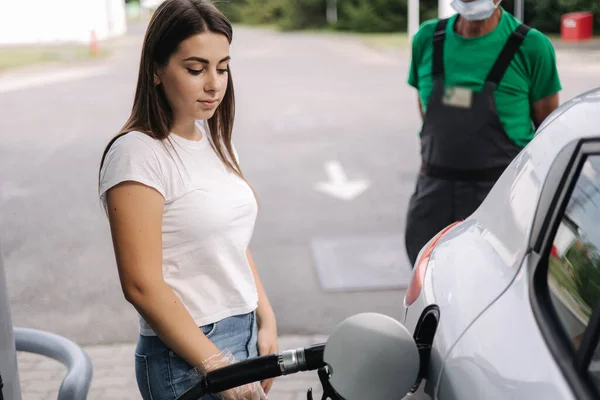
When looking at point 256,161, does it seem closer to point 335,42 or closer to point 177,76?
point 177,76

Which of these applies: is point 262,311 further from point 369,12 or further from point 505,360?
point 369,12

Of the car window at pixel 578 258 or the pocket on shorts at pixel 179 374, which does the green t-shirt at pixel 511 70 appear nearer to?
the car window at pixel 578 258

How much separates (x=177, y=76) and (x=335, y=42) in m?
34.8

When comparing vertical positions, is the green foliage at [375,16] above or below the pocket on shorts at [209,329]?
below

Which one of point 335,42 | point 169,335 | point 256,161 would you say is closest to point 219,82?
point 169,335

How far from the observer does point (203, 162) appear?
2.20 m

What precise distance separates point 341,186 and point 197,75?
287 inches

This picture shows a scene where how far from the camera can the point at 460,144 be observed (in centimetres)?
374

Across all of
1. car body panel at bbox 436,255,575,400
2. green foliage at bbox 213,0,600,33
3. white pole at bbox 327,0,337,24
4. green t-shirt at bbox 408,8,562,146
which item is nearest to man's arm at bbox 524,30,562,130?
green t-shirt at bbox 408,8,562,146

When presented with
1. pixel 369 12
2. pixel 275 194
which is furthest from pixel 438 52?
pixel 369 12

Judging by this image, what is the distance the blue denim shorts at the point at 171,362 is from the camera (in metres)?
2.14

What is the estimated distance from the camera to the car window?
160 cm

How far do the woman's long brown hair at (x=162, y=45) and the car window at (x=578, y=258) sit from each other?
0.98 m

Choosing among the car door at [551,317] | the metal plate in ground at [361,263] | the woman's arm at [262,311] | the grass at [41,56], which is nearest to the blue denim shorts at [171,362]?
the woman's arm at [262,311]
